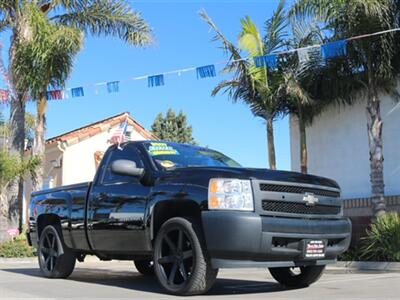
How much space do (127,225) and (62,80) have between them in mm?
11405

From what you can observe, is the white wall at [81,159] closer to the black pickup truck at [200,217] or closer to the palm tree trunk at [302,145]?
the palm tree trunk at [302,145]

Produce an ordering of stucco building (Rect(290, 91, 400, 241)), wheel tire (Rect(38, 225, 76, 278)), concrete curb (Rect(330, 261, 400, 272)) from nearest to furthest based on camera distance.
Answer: wheel tire (Rect(38, 225, 76, 278))
concrete curb (Rect(330, 261, 400, 272))
stucco building (Rect(290, 91, 400, 241))

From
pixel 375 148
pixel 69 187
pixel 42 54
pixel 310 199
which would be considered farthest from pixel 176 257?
pixel 42 54

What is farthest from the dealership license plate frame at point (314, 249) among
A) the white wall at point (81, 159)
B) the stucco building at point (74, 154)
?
the white wall at point (81, 159)

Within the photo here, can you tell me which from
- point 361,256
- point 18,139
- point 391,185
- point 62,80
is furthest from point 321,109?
point 18,139

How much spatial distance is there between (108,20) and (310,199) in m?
13.9

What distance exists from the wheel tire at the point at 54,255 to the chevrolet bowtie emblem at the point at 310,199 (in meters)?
3.93

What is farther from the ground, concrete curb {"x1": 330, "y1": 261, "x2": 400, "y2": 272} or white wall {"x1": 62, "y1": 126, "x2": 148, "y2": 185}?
white wall {"x1": 62, "y1": 126, "x2": 148, "y2": 185}

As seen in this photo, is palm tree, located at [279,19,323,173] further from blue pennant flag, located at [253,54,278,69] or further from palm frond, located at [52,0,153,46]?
palm frond, located at [52,0,153,46]

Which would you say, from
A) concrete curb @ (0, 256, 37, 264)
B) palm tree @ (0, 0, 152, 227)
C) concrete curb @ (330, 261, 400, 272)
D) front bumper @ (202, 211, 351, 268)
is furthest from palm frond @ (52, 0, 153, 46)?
front bumper @ (202, 211, 351, 268)

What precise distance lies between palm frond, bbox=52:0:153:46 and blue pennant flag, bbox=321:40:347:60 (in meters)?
7.74

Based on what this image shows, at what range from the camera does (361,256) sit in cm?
1161

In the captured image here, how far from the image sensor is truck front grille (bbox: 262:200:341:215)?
6.46 m

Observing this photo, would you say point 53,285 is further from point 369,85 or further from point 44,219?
point 369,85
